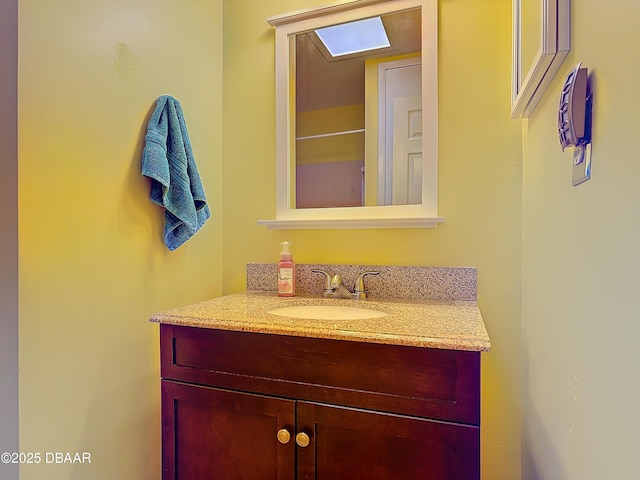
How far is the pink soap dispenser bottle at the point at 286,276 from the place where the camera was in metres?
1.31

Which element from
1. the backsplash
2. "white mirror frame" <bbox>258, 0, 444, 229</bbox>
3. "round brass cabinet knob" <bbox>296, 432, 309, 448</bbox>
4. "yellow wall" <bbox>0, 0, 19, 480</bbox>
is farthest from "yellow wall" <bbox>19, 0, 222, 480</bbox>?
"round brass cabinet knob" <bbox>296, 432, 309, 448</bbox>

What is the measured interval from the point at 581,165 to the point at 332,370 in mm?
640

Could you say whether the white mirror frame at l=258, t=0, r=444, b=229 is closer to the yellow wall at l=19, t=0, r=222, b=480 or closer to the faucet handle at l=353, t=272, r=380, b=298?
Result: the faucet handle at l=353, t=272, r=380, b=298

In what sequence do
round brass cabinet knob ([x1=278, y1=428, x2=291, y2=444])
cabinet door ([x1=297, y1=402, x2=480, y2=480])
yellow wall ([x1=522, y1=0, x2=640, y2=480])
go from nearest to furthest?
yellow wall ([x1=522, y1=0, x2=640, y2=480])
cabinet door ([x1=297, y1=402, x2=480, y2=480])
round brass cabinet knob ([x1=278, y1=428, x2=291, y2=444])

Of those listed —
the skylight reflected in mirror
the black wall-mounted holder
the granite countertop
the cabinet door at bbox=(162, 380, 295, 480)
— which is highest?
the skylight reflected in mirror

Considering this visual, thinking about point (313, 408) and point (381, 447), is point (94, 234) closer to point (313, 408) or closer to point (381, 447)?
point (313, 408)

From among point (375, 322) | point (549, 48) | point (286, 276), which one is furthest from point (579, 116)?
point (286, 276)

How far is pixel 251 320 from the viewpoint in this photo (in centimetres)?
91

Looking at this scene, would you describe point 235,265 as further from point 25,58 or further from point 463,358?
point 463,358

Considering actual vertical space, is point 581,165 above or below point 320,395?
above

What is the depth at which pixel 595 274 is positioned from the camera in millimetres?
581

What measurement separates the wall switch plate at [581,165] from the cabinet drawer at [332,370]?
0.39 metres

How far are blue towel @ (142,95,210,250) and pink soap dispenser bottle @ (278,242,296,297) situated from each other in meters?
0.33

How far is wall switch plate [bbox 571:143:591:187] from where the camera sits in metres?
0.60
